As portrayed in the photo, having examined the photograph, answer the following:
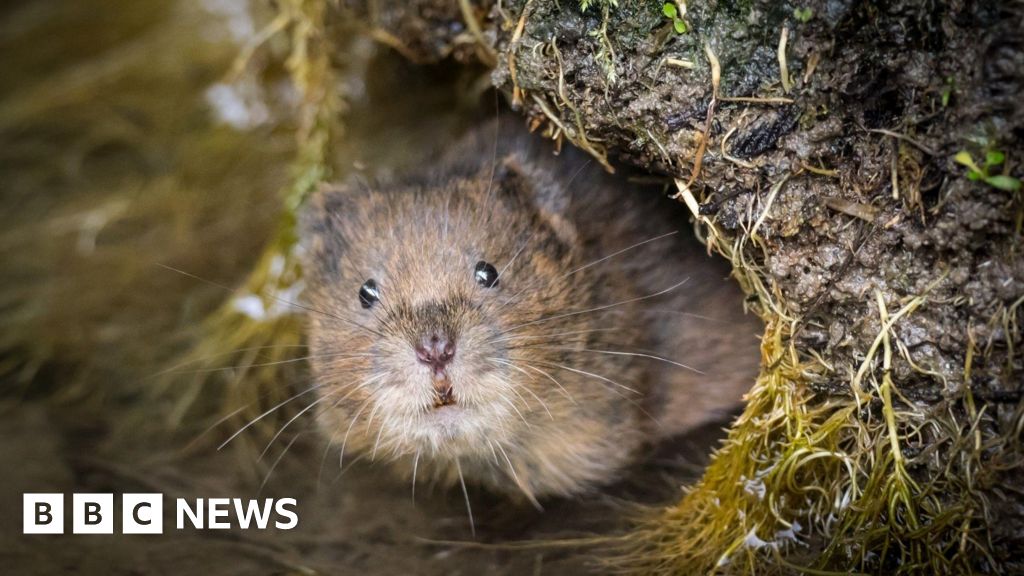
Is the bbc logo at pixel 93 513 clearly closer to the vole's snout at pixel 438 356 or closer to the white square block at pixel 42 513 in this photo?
the white square block at pixel 42 513

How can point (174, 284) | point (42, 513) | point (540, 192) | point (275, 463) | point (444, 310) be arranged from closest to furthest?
point (444, 310) < point (42, 513) < point (540, 192) < point (275, 463) < point (174, 284)

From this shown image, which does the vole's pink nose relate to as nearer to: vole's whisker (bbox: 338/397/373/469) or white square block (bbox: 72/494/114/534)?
vole's whisker (bbox: 338/397/373/469)

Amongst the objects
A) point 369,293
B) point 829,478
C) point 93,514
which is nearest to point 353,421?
point 369,293

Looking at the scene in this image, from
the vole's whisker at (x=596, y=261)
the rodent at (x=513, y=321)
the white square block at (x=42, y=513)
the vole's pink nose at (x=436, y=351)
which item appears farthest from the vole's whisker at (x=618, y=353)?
the white square block at (x=42, y=513)

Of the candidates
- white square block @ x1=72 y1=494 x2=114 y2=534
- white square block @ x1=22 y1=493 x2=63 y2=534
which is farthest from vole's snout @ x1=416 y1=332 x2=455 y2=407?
white square block @ x1=22 y1=493 x2=63 y2=534

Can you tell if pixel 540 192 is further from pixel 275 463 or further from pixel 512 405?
pixel 275 463

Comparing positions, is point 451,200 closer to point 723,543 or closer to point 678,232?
point 678,232
